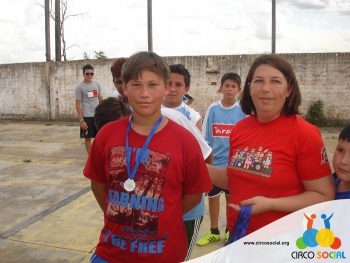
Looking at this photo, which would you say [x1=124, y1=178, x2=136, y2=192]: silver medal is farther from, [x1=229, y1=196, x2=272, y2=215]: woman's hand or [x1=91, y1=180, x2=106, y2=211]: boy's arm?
[x1=229, y1=196, x2=272, y2=215]: woman's hand

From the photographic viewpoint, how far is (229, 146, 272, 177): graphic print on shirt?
1.71 meters

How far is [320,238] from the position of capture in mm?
1461

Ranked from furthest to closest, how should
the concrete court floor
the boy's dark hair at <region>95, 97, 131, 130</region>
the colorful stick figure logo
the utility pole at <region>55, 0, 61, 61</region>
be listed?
1. the utility pole at <region>55, 0, 61, 61</region>
2. the concrete court floor
3. the boy's dark hair at <region>95, 97, 131, 130</region>
4. the colorful stick figure logo

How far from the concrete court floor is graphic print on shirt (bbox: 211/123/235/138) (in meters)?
0.97

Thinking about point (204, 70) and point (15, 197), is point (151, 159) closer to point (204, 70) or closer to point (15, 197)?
point (15, 197)

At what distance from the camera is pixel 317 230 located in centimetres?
149

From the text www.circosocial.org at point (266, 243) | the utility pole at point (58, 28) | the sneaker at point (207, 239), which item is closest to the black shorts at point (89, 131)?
the sneaker at point (207, 239)

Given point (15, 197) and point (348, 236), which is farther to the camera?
point (15, 197)

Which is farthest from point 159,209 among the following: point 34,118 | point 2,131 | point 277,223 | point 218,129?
point 34,118


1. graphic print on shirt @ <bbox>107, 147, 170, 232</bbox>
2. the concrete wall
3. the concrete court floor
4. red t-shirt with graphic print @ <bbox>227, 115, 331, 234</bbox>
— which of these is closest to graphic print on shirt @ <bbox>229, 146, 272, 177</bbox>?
red t-shirt with graphic print @ <bbox>227, 115, 331, 234</bbox>

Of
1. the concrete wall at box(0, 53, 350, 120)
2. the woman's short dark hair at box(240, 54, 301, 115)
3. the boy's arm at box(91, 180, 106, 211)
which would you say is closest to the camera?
the woman's short dark hair at box(240, 54, 301, 115)

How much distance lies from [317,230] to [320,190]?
21 cm

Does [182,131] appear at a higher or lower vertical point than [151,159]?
higher

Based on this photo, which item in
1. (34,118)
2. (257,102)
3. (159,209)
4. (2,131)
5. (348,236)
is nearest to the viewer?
(348,236)
